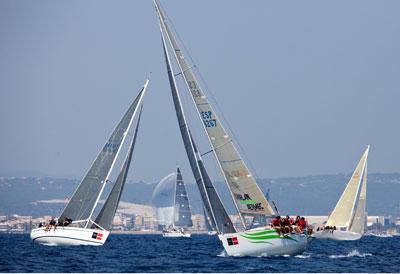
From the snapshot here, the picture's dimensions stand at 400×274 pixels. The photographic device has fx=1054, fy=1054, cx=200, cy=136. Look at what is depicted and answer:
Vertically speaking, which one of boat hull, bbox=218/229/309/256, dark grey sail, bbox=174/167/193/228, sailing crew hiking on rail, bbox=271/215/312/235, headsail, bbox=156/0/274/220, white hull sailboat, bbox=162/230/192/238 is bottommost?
boat hull, bbox=218/229/309/256

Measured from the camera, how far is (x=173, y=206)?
11831 cm

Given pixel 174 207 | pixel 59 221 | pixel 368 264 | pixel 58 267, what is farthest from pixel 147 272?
pixel 174 207

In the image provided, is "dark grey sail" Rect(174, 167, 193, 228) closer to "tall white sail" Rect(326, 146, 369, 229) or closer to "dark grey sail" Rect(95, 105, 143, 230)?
"tall white sail" Rect(326, 146, 369, 229)

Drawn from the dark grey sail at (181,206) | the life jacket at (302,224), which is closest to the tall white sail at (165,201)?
the dark grey sail at (181,206)

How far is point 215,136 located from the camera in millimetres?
42562

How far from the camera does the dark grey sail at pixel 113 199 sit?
54.8 metres

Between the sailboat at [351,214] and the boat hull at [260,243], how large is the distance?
43.2m

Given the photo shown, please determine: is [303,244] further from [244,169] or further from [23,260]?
[23,260]

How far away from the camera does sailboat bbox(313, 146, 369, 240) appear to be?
86.2 metres

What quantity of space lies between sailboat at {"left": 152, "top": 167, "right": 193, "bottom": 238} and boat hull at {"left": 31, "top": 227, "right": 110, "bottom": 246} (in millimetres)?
54970

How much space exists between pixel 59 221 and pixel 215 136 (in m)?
14.1

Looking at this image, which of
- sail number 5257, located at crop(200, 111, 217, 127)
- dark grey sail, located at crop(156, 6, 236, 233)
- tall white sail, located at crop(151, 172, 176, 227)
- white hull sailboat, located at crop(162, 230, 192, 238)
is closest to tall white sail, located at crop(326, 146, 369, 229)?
tall white sail, located at crop(151, 172, 176, 227)

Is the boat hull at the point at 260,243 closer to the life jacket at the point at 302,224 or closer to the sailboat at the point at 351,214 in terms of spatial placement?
the life jacket at the point at 302,224

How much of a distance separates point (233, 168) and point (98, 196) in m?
13.7
